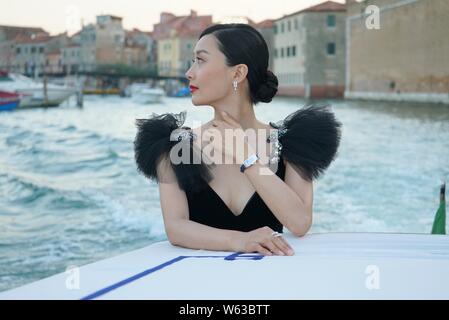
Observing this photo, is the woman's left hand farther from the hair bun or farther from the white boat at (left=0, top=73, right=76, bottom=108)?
the white boat at (left=0, top=73, right=76, bottom=108)

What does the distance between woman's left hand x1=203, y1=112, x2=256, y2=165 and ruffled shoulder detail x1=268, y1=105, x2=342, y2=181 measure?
0.13 metres

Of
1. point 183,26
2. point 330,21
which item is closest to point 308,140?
point 330,21

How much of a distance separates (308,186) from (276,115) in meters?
26.0

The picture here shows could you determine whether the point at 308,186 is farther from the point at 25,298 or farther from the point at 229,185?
the point at 25,298

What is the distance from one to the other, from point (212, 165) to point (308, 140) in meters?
0.26

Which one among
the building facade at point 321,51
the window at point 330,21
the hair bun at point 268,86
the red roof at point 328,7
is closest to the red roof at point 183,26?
the building facade at point 321,51

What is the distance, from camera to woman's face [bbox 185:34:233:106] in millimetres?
1651

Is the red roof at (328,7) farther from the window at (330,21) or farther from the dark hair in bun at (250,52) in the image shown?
the dark hair in bun at (250,52)

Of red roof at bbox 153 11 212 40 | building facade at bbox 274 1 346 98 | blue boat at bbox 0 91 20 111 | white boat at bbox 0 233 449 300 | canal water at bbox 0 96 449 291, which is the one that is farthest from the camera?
red roof at bbox 153 11 212 40

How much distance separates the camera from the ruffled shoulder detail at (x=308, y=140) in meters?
1.72

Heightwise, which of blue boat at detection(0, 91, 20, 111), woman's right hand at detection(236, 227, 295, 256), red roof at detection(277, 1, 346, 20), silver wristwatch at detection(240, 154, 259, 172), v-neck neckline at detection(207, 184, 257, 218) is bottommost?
blue boat at detection(0, 91, 20, 111)

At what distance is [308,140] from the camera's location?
175 cm

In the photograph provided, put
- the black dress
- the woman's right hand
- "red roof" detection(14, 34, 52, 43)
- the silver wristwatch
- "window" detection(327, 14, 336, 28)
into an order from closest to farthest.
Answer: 1. the woman's right hand
2. the silver wristwatch
3. the black dress
4. "window" detection(327, 14, 336, 28)
5. "red roof" detection(14, 34, 52, 43)

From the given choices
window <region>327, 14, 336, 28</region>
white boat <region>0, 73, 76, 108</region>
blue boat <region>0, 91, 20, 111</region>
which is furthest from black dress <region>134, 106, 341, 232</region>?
window <region>327, 14, 336, 28</region>
